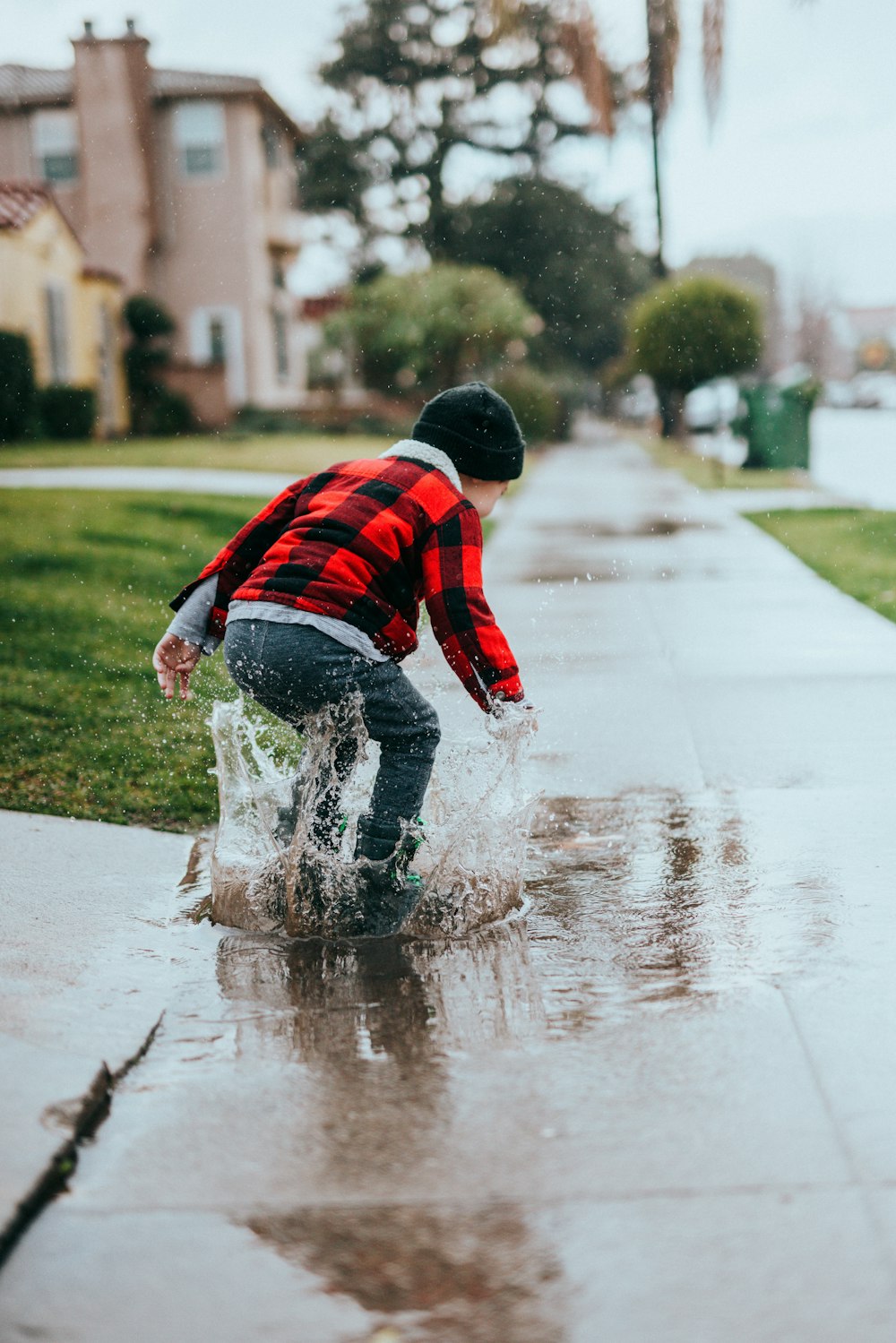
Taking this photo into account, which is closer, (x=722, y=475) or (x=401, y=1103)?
(x=401, y=1103)

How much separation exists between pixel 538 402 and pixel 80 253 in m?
9.29

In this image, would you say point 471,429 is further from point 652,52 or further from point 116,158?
point 116,158

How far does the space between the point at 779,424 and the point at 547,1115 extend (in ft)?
62.3

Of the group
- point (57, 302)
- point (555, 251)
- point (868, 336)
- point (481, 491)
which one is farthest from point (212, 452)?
point (868, 336)

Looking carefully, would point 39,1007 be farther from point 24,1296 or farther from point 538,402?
point 538,402

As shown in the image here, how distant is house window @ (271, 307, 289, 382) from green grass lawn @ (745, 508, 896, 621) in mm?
21101

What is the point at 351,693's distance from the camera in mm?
3568

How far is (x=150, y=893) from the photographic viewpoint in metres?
4.19

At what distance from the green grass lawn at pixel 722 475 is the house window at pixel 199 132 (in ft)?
36.3

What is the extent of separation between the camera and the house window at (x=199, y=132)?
3080cm

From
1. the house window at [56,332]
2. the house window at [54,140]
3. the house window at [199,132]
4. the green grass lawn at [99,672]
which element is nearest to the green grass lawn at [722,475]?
the green grass lawn at [99,672]

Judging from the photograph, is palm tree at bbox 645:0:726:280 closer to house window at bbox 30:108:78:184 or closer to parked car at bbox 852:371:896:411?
house window at bbox 30:108:78:184

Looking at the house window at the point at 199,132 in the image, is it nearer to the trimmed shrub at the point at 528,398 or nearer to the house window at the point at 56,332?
the house window at the point at 56,332

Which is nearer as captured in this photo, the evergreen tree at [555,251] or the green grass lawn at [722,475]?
the green grass lawn at [722,475]
